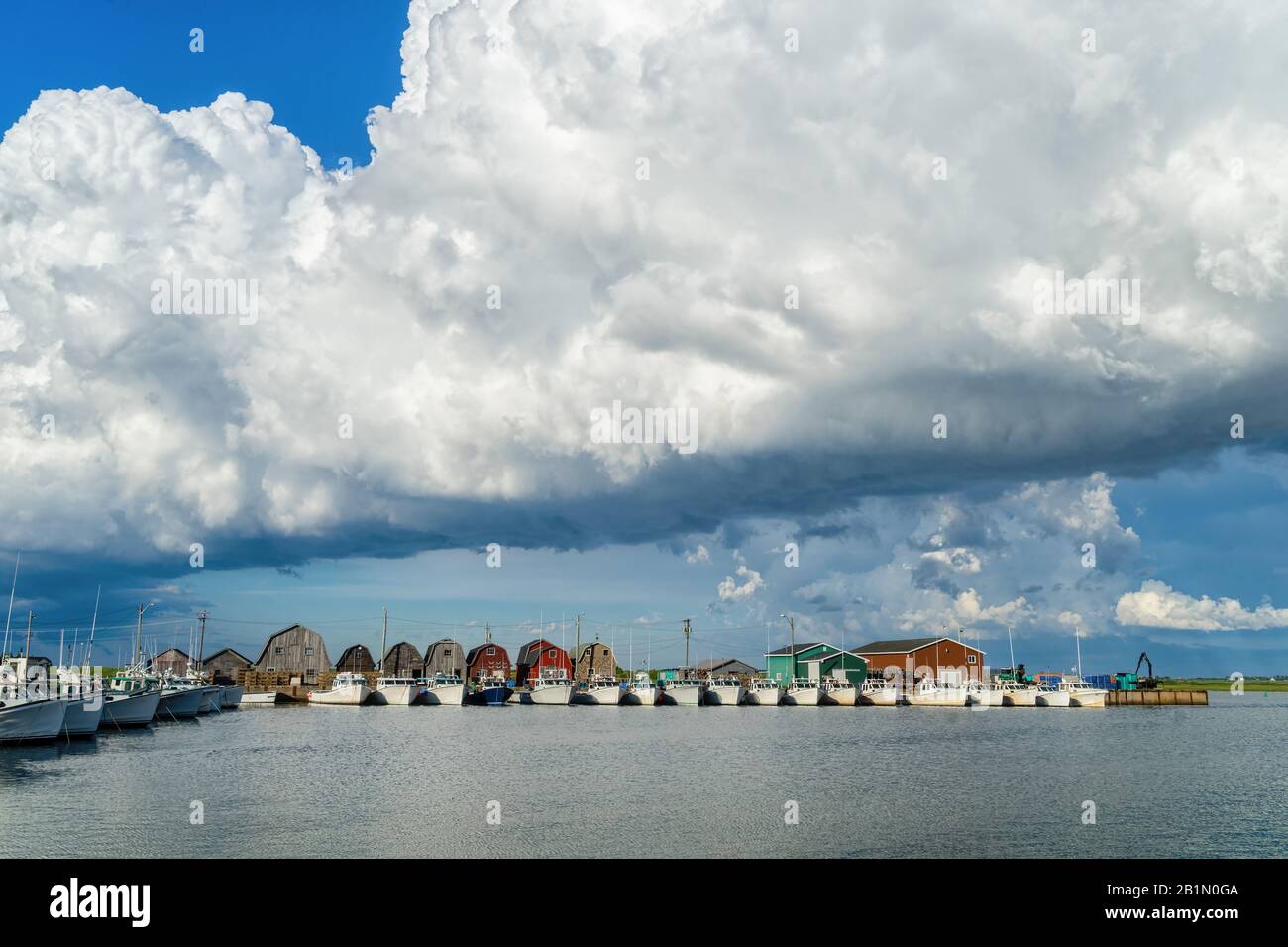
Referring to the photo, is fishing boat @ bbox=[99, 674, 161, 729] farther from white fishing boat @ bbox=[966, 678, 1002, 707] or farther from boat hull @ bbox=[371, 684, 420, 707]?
white fishing boat @ bbox=[966, 678, 1002, 707]

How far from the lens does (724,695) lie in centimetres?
14925

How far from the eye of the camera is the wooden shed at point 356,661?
A: 17012cm

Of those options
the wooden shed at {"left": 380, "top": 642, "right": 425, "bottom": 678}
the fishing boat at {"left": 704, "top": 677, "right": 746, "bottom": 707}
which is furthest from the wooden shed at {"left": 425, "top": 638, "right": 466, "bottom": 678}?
the fishing boat at {"left": 704, "top": 677, "right": 746, "bottom": 707}

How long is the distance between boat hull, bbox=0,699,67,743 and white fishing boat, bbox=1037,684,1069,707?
135129 millimetres

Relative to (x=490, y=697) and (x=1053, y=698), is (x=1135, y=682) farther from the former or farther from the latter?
(x=490, y=697)

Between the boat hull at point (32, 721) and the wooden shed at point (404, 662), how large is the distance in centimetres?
10233

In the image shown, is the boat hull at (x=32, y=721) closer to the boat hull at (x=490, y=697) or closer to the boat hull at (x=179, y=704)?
the boat hull at (x=179, y=704)

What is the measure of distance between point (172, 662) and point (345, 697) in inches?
1875

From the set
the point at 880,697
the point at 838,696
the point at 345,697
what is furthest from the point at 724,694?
the point at 345,697

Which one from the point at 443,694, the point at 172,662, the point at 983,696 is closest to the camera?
the point at 443,694

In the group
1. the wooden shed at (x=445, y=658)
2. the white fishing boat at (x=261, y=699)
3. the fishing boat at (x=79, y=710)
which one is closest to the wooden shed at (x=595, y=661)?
the wooden shed at (x=445, y=658)
